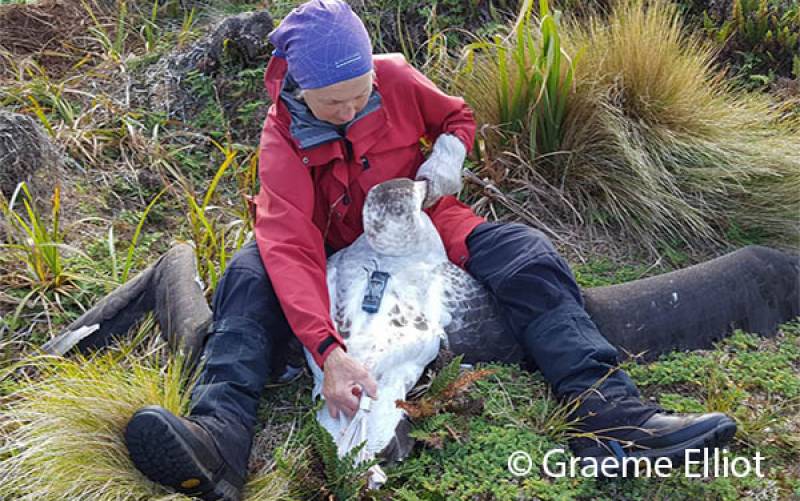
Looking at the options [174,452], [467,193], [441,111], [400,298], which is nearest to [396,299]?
[400,298]

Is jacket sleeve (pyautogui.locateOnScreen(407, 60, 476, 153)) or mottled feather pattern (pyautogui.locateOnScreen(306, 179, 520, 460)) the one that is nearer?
mottled feather pattern (pyautogui.locateOnScreen(306, 179, 520, 460))

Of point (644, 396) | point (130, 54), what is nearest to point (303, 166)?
point (644, 396)

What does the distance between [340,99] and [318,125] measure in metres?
0.15

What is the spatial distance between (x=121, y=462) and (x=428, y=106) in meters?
1.77

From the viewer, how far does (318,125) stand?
127 inches

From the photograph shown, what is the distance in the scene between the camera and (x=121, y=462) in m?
2.78

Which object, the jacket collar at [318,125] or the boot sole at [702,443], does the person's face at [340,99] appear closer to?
the jacket collar at [318,125]

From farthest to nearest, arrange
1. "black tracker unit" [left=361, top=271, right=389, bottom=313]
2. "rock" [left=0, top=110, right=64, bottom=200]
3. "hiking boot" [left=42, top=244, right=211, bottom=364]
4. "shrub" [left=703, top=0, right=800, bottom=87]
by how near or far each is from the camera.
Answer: "shrub" [left=703, top=0, right=800, bottom=87]
"rock" [left=0, top=110, right=64, bottom=200]
"hiking boot" [left=42, top=244, right=211, bottom=364]
"black tracker unit" [left=361, top=271, right=389, bottom=313]

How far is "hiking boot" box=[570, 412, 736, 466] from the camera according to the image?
8.79 ft

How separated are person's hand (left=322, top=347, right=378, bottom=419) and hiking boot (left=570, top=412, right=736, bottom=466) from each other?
2.43 ft

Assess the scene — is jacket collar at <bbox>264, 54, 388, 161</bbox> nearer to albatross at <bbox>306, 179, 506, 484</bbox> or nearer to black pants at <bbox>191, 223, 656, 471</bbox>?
albatross at <bbox>306, 179, 506, 484</bbox>

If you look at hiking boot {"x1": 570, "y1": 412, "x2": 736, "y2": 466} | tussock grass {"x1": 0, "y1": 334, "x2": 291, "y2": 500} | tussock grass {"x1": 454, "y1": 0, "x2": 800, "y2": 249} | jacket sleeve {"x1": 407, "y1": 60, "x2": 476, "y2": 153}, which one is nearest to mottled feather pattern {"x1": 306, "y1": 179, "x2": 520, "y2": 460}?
jacket sleeve {"x1": 407, "y1": 60, "x2": 476, "y2": 153}

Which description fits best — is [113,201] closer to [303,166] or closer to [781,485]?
[303,166]

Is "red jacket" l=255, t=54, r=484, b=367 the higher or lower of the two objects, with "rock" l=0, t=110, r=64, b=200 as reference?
higher
